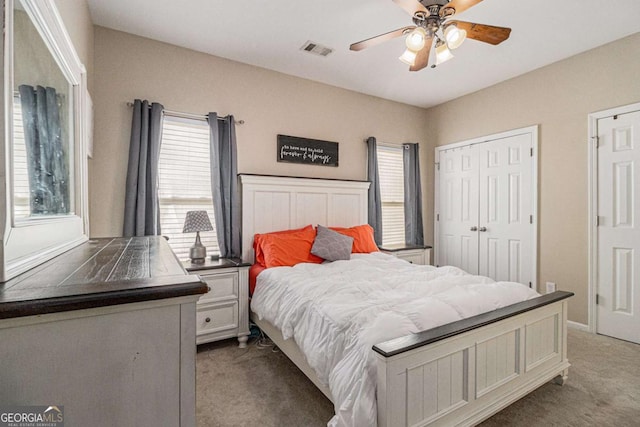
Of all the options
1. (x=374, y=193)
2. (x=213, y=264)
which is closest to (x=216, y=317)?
(x=213, y=264)

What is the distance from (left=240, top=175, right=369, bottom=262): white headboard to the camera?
326cm

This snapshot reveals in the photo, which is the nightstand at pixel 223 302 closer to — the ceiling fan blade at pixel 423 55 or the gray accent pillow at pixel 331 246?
the gray accent pillow at pixel 331 246

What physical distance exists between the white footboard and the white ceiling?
7.40 ft

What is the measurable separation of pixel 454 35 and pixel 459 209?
2.83 meters

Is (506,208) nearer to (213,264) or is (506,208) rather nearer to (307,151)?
(307,151)

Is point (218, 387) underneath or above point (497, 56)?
underneath

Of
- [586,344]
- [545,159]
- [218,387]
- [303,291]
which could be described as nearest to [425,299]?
[303,291]

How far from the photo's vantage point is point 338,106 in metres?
3.98

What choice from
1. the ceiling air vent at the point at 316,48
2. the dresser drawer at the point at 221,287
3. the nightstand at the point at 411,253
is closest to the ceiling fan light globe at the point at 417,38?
the ceiling air vent at the point at 316,48

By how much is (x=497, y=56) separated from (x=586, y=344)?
2922 mm

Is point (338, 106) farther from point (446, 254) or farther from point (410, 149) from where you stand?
point (446, 254)

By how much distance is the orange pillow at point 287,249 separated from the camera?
2.89m

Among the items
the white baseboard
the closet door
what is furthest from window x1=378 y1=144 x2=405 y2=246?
the white baseboard

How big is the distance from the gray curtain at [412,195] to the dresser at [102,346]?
397cm
